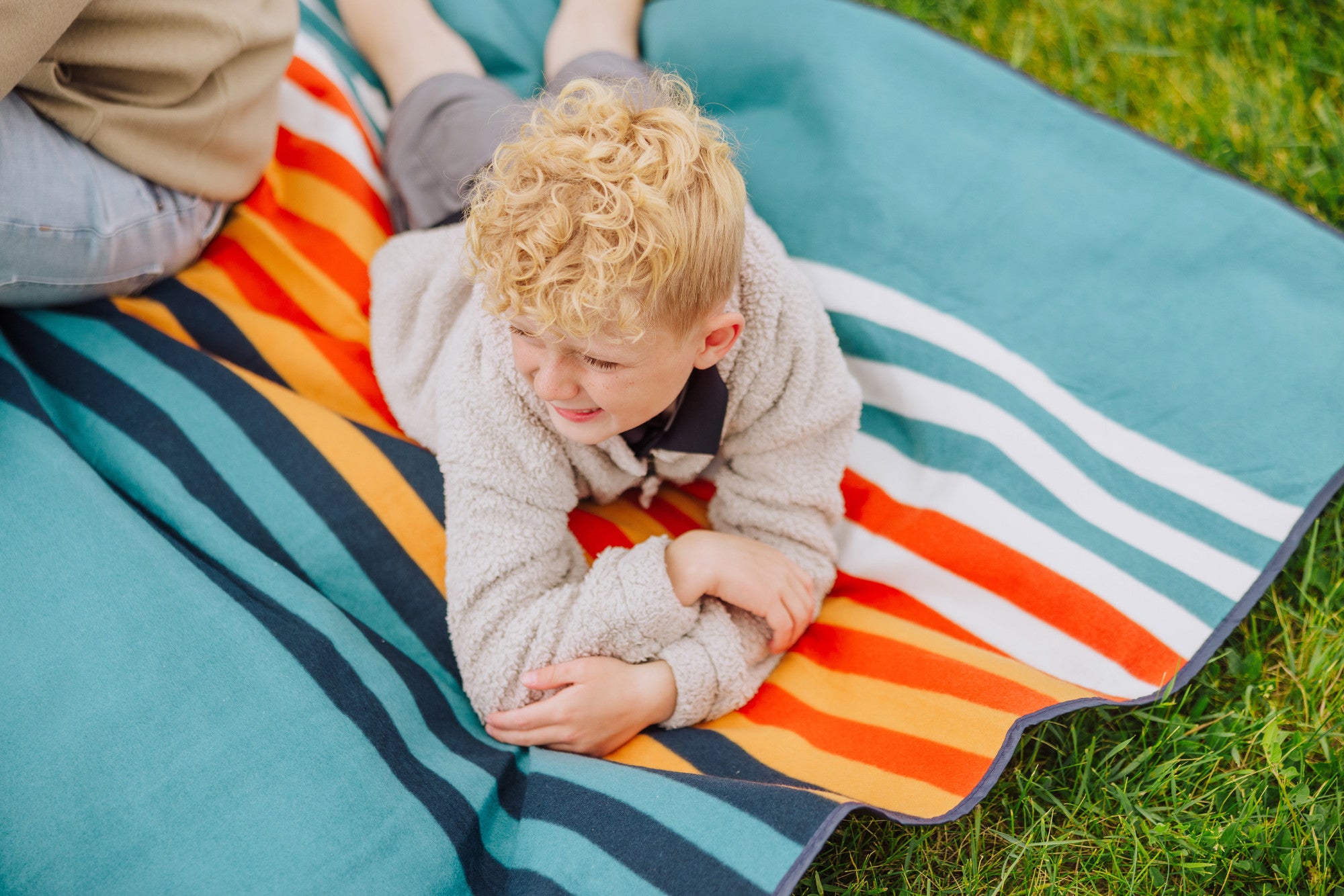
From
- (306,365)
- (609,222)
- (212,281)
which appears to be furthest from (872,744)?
(212,281)

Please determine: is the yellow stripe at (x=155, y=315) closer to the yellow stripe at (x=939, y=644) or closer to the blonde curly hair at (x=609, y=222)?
the blonde curly hair at (x=609, y=222)

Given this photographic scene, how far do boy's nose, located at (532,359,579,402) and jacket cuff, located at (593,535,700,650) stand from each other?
0.31 meters

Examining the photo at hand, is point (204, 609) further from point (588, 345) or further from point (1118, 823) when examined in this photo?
point (1118, 823)

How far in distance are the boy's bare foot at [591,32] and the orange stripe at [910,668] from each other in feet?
4.27

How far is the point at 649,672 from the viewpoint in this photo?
4.50 feet

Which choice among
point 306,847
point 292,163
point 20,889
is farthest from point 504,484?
point 292,163

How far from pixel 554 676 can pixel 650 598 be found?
7.0 inches

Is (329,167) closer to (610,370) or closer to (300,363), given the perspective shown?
(300,363)

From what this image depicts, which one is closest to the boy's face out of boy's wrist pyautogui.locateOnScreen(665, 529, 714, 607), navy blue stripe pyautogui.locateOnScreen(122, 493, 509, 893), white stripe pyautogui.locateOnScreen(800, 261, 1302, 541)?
boy's wrist pyautogui.locateOnScreen(665, 529, 714, 607)

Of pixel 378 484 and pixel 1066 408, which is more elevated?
pixel 1066 408

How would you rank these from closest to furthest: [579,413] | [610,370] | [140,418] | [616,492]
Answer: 1. [610,370]
2. [579,413]
3. [140,418]
4. [616,492]

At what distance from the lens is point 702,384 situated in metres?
1.38

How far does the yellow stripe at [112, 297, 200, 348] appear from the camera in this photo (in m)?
1.62

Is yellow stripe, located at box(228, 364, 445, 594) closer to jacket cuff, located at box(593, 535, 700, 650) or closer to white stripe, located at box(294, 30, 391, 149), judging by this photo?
jacket cuff, located at box(593, 535, 700, 650)
